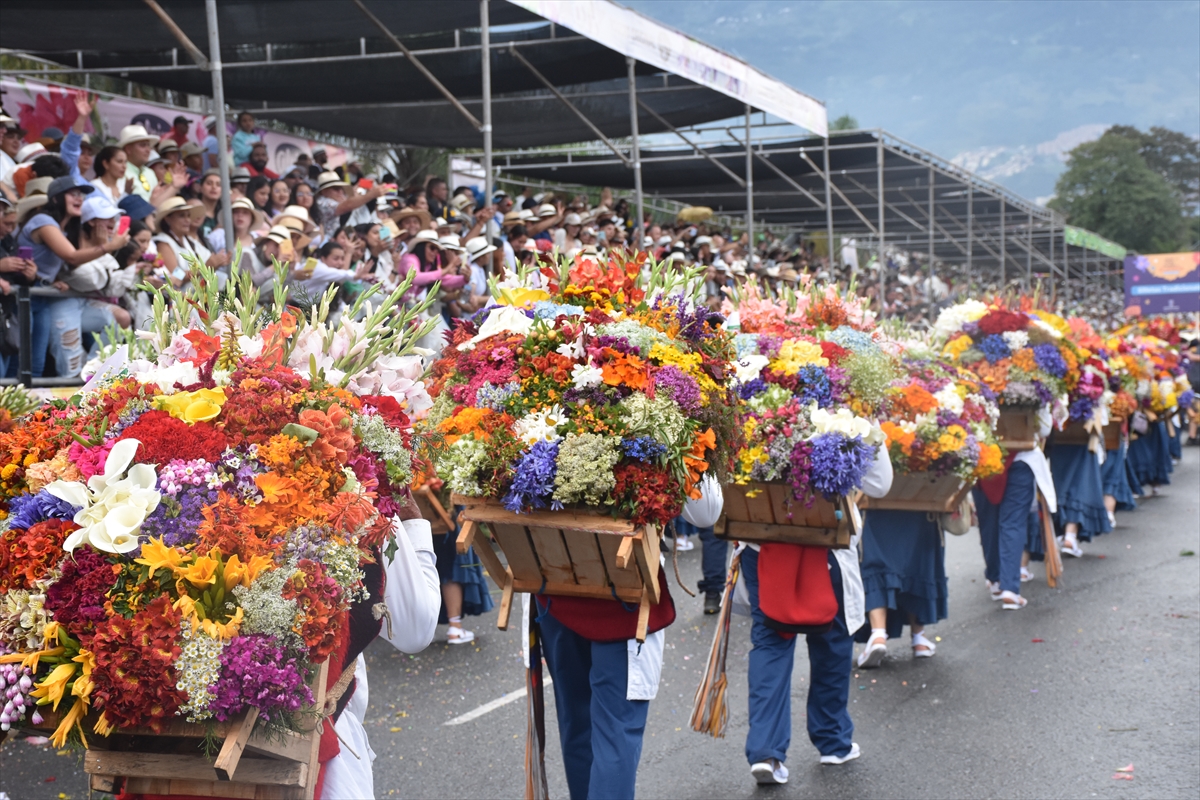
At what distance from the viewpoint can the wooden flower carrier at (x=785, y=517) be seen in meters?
5.79

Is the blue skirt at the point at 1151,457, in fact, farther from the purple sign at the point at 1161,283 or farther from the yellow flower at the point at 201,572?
the yellow flower at the point at 201,572

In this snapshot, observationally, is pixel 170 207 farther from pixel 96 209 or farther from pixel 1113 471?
pixel 1113 471

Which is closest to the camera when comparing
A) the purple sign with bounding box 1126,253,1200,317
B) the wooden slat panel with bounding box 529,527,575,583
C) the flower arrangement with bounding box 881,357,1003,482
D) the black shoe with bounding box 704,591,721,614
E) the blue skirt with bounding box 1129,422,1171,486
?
the wooden slat panel with bounding box 529,527,575,583

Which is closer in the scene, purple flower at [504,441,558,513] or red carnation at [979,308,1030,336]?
purple flower at [504,441,558,513]

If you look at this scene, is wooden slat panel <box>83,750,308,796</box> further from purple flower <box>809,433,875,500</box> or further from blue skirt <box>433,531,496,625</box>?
blue skirt <box>433,531,496,625</box>

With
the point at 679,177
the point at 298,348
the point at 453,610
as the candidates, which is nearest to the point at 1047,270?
the point at 679,177

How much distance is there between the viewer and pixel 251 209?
9883mm

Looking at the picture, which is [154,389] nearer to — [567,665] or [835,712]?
[567,665]

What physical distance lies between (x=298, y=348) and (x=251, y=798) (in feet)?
4.31

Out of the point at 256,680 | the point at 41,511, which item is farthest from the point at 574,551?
the point at 41,511

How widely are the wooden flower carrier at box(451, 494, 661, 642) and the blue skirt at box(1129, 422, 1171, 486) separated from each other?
44.8 ft

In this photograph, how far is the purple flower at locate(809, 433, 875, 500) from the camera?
5613 mm

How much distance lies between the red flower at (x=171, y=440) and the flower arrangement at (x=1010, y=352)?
24.1ft

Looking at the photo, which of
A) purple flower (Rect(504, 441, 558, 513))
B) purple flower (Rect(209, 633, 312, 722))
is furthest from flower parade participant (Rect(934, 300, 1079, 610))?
purple flower (Rect(209, 633, 312, 722))
